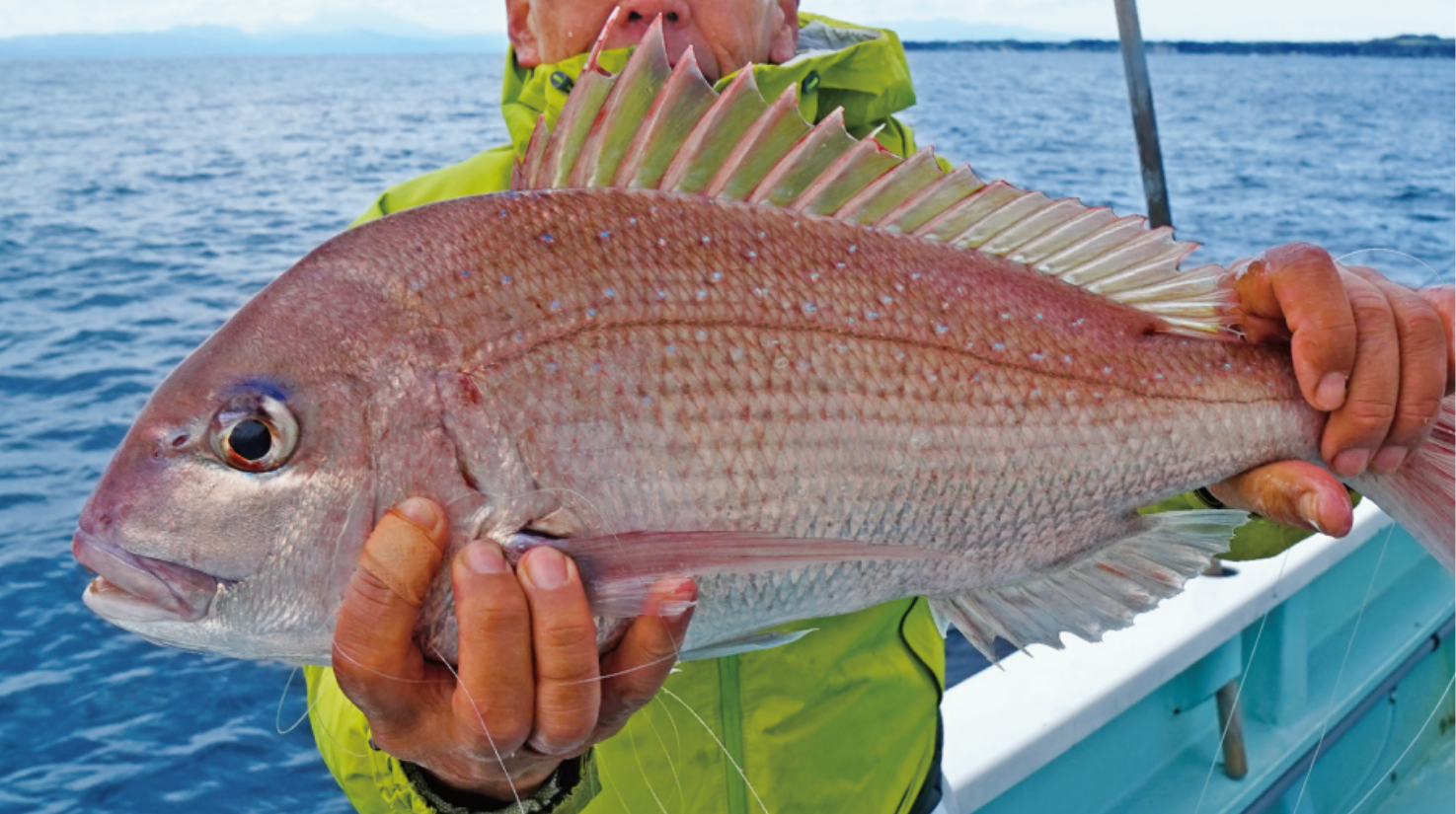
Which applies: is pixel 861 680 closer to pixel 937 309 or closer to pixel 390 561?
pixel 937 309

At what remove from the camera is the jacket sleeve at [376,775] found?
142cm

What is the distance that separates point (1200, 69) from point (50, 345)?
91.1 meters

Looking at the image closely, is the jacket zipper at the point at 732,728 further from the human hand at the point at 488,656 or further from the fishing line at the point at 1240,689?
the fishing line at the point at 1240,689

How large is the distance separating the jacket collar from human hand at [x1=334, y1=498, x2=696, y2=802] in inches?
38.4

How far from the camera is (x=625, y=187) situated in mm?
1359

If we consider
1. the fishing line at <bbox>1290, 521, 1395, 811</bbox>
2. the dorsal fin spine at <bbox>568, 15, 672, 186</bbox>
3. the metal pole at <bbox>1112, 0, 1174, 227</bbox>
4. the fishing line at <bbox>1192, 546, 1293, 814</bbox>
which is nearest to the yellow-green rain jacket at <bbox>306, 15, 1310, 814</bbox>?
the dorsal fin spine at <bbox>568, 15, 672, 186</bbox>

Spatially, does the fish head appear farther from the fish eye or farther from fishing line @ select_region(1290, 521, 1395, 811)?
fishing line @ select_region(1290, 521, 1395, 811)

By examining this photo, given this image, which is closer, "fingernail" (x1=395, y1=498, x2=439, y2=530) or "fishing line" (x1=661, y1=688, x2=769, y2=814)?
"fingernail" (x1=395, y1=498, x2=439, y2=530)

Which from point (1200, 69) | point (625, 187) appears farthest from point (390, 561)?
point (1200, 69)

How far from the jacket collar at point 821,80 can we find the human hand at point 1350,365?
0.86 m

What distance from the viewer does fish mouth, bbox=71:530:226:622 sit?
1108 millimetres

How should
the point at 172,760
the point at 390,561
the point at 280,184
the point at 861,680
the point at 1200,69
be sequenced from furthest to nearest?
the point at 1200,69, the point at 280,184, the point at 172,760, the point at 861,680, the point at 390,561

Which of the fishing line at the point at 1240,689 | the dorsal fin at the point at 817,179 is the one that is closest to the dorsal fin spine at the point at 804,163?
the dorsal fin at the point at 817,179

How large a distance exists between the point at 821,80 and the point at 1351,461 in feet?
3.73
